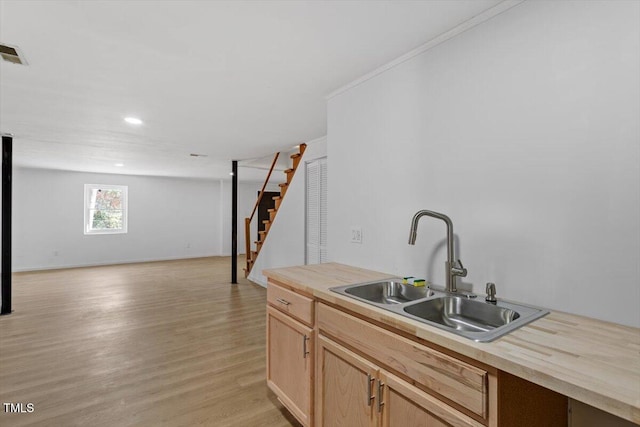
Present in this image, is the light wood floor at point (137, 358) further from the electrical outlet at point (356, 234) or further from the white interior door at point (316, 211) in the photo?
the electrical outlet at point (356, 234)

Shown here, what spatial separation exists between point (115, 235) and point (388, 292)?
830 cm

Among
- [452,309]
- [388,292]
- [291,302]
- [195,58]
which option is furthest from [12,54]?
[452,309]

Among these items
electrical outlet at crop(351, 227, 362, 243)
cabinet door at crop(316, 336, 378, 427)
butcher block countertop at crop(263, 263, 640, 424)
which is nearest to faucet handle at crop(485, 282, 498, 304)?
butcher block countertop at crop(263, 263, 640, 424)

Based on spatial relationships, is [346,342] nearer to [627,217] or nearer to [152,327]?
[627,217]

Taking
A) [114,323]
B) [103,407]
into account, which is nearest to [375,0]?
[103,407]

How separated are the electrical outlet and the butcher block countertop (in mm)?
910

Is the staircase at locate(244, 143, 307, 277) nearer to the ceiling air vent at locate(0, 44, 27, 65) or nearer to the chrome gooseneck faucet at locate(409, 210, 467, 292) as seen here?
the ceiling air vent at locate(0, 44, 27, 65)

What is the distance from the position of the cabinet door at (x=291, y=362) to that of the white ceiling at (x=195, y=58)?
5.21ft

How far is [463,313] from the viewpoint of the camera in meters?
1.44

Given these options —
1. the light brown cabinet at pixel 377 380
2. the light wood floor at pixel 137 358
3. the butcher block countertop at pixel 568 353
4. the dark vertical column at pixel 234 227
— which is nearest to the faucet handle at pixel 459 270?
the butcher block countertop at pixel 568 353

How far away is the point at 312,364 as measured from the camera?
1650 mm

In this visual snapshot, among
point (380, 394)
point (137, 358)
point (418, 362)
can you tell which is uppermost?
point (418, 362)

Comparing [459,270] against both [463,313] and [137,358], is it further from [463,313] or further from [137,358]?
[137,358]

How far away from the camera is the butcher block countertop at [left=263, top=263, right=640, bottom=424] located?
0.71 m
